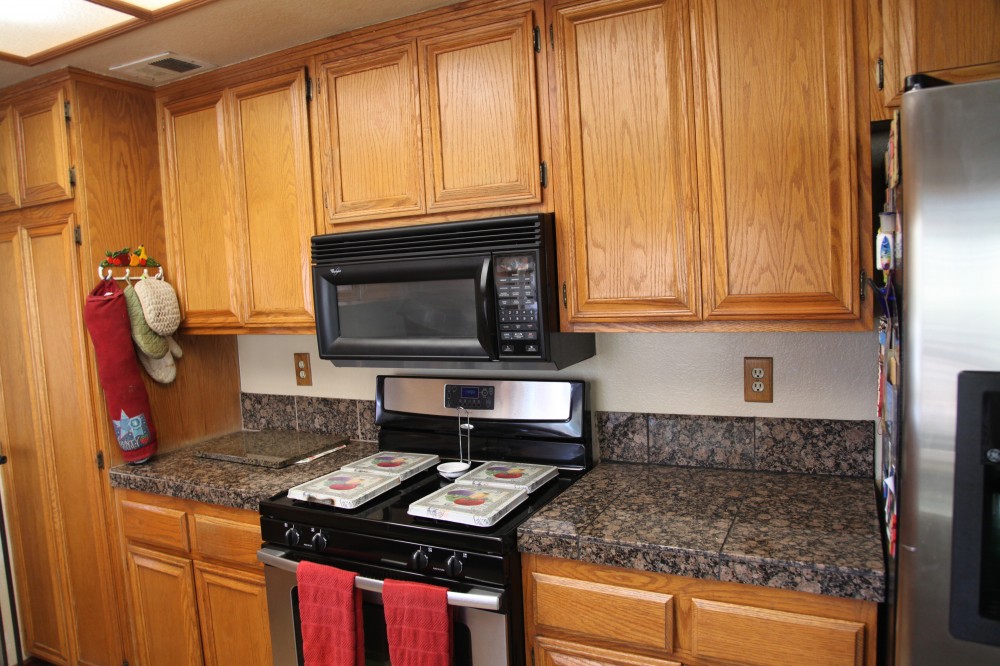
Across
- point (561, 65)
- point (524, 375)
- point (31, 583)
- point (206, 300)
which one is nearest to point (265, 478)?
point (206, 300)

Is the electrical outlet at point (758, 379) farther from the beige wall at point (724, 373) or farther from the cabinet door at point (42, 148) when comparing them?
the cabinet door at point (42, 148)

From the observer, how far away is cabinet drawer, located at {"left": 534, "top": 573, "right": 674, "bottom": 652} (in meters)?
1.42

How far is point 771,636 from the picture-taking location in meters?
1.32

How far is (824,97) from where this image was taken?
1444 millimetres

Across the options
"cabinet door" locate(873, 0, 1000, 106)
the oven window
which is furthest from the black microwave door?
"cabinet door" locate(873, 0, 1000, 106)

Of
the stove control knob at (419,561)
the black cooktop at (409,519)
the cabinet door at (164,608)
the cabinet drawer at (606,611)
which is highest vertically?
the black cooktop at (409,519)

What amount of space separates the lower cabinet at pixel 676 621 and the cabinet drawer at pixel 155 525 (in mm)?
1209

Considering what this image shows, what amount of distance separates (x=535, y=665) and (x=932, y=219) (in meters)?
1.22

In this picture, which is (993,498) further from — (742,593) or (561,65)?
(561,65)

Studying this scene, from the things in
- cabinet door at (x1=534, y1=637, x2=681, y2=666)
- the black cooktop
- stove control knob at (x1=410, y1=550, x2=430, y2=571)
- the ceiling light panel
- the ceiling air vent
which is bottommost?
cabinet door at (x1=534, y1=637, x2=681, y2=666)

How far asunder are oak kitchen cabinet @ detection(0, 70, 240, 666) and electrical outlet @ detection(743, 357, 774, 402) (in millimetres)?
1943

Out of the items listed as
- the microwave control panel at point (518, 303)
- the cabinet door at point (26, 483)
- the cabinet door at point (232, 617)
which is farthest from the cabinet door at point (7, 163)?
the microwave control panel at point (518, 303)

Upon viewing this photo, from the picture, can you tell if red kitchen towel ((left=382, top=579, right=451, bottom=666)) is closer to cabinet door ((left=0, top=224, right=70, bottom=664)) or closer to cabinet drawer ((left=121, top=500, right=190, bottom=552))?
cabinet drawer ((left=121, top=500, right=190, bottom=552))

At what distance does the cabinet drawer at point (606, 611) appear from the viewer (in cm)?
142
